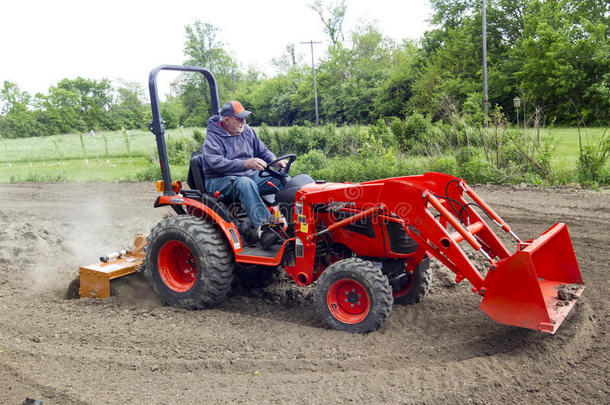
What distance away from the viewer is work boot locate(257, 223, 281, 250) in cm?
→ 468

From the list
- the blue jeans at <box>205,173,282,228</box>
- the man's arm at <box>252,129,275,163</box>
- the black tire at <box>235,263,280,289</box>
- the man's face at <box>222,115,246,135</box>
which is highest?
the man's face at <box>222,115,246,135</box>

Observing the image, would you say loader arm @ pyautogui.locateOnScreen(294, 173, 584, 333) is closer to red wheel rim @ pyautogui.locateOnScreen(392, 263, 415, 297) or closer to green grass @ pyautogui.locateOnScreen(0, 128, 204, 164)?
red wheel rim @ pyautogui.locateOnScreen(392, 263, 415, 297)

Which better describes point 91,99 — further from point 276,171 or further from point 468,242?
point 468,242

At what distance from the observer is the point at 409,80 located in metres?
35.8

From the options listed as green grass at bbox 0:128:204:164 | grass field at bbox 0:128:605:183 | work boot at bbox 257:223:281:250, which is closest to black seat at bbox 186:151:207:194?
work boot at bbox 257:223:281:250

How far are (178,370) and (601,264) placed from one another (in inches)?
188

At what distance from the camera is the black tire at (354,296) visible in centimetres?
395

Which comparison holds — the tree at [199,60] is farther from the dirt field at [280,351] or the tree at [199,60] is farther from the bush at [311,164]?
the dirt field at [280,351]

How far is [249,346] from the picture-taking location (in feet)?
13.3

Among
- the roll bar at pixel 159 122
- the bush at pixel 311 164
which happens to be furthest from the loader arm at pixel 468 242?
the bush at pixel 311 164

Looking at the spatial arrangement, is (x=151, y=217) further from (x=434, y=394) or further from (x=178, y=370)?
(x=434, y=394)

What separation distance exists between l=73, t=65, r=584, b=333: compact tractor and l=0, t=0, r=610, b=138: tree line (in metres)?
9.27

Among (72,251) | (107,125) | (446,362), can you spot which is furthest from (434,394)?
(107,125)

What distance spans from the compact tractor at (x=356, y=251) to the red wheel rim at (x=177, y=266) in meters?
0.01
